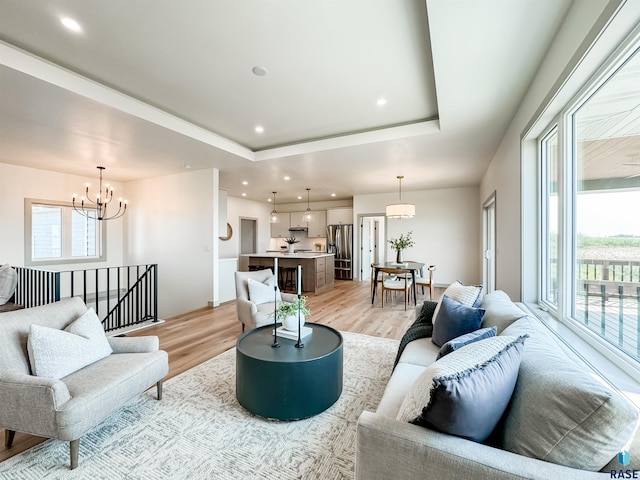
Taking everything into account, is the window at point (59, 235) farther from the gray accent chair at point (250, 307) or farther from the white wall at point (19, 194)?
the gray accent chair at point (250, 307)

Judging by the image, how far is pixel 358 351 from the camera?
3.22 meters

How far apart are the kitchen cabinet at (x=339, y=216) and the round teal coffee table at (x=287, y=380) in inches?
290

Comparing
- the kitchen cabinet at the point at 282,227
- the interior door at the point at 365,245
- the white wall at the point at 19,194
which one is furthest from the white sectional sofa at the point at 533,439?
the kitchen cabinet at the point at 282,227

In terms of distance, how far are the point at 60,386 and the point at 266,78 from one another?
279 cm

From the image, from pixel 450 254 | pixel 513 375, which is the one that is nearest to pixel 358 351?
pixel 513 375

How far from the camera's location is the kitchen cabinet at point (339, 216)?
368 inches

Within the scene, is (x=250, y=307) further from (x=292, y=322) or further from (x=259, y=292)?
(x=292, y=322)

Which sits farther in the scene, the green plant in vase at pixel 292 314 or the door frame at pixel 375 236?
the door frame at pixel 375 236

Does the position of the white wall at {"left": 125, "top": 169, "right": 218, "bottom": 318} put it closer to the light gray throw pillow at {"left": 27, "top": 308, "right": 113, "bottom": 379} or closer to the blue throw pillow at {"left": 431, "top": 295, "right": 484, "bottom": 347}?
the light gray throw pillow at {"left": 27, "top": 308, "right": 113, "bottom": 379}

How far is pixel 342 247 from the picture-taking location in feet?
29.8

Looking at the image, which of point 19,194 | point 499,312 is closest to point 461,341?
point 499,312

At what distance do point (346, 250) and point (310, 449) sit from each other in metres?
7.44

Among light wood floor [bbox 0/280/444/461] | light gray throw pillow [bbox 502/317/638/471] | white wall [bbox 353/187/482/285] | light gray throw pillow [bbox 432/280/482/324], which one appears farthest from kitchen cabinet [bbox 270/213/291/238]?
light gray throw pillow [bbox 502/317/638/471]

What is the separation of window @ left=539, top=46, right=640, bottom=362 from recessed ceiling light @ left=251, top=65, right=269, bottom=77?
241 cm
